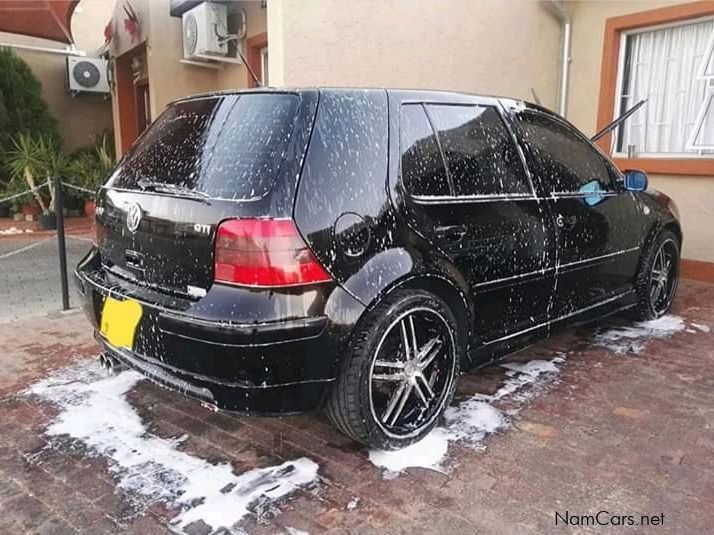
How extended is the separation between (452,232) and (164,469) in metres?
1.66

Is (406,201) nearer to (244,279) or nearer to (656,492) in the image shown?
(244,279)

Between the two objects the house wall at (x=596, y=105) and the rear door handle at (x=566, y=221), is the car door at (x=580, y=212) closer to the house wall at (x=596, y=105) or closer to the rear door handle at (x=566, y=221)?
the rear door handle at (x=566, y=221)

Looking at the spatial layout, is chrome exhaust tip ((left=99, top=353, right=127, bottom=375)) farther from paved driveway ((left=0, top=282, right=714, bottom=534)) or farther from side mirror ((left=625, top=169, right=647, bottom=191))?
side mirror ((left=625, top=169, right=647, bottom=191))

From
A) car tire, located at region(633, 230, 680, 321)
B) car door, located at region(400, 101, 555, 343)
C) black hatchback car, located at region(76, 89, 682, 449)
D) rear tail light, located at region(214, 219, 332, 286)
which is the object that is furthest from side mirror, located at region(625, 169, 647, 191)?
rear tail light, located at region(214, 219, 332, 286)

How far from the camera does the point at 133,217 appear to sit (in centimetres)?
261

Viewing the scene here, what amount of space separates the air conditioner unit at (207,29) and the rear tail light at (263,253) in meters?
5.89

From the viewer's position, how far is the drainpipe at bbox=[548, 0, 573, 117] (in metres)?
6.71

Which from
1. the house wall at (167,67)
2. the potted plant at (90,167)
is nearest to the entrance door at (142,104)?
the potted plant at (90,167)

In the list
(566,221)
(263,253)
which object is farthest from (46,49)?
(263,253)

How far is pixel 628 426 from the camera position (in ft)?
9.79

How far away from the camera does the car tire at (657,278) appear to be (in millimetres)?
4312

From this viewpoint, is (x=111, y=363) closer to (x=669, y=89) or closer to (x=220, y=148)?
(x=220, y=148)

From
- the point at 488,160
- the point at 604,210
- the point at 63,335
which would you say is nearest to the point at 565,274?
the point at 604,210

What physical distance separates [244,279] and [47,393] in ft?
6.08
